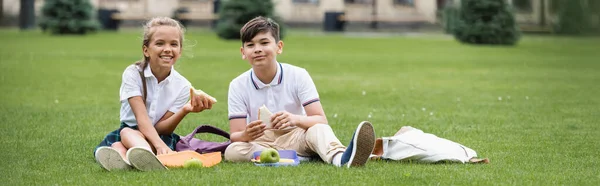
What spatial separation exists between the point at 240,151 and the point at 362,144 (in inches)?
37.6

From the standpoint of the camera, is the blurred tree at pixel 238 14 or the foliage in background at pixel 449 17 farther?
the foliage in background at pixel 449 17

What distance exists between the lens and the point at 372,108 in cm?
1119

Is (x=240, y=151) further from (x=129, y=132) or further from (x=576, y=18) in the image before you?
(x=576, y=18)

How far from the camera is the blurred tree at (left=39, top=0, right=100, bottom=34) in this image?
3284 centimetres

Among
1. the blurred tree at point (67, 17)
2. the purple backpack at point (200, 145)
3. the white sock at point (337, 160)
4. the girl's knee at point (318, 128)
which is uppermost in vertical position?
the girl's knee at point (318, 128)

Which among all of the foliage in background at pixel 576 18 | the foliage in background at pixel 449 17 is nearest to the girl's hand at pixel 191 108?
the foliage in background at pixel 449 17

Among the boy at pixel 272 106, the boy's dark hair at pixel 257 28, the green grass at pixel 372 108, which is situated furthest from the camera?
the boy's dark hair at pixel 257 28

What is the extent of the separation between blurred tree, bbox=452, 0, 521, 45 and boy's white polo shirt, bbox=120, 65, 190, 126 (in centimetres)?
2204

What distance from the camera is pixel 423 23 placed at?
157 ft

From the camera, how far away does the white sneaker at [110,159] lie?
20.5 feet

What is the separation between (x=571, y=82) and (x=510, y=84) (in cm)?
109

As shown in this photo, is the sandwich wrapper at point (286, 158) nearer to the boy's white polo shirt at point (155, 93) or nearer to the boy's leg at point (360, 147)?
the boy's leg at point (360, 147)


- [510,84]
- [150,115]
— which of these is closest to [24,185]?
[150,115]

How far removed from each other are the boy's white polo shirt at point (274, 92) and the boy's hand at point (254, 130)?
11.8 inches
